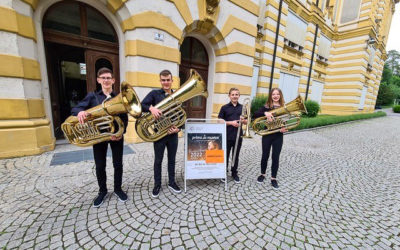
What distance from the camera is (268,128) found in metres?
3.43

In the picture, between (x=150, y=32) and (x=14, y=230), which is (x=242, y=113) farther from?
(x=150, y=32)

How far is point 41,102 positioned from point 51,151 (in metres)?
Result: 1.46

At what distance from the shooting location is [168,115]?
276 centimetres

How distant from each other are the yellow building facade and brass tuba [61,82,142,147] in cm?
342

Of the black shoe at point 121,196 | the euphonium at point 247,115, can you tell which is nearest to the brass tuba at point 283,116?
the euphonium at point 247,115

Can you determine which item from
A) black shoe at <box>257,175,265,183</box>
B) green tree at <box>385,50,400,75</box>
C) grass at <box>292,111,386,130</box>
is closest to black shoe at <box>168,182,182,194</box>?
black shoe at <box>257,175,265,183</box>

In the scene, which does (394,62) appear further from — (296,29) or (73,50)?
(73,50)

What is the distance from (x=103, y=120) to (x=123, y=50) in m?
4.66

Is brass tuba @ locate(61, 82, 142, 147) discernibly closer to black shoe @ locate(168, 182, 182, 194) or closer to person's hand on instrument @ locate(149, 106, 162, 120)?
person's hand on instrument @ locate(149, 106, 162, 120)

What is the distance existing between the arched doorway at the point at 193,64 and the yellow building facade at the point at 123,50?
5cm

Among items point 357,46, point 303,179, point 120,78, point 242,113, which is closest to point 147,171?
point 242,113

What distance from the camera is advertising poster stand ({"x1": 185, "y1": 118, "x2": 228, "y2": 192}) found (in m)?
3.27

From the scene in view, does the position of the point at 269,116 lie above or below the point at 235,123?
above

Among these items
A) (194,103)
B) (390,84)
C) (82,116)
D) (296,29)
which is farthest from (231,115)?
(390,84)
